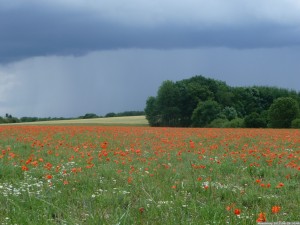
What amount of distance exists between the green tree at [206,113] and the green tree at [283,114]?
48.9 feet

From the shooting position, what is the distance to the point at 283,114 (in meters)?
65.1

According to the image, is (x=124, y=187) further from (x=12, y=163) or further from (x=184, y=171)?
(x=12, y=163)

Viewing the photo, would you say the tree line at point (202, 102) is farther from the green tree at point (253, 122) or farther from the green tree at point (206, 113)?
the green tree at point (253, 122)

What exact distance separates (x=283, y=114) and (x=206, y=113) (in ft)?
58.5

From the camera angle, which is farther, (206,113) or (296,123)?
(206,113)

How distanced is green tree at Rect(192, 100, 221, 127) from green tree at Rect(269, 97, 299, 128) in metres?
14.9

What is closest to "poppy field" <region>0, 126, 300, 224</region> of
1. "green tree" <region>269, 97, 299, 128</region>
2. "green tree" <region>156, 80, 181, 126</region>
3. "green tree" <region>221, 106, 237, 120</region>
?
"green tree" <region>269, 97, 299, 128</region>

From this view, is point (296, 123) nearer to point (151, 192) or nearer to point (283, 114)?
point (283, 114)

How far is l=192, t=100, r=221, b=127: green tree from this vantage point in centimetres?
7975

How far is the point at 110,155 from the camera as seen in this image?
1285 centimetres

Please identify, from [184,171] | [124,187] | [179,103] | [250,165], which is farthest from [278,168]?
[179,103]

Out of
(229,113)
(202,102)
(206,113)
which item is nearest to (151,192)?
(206,113)

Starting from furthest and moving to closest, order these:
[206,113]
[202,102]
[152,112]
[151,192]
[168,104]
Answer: [168,104], [152,112], [202,102], [206,113], [151,192]

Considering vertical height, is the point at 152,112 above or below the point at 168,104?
below
